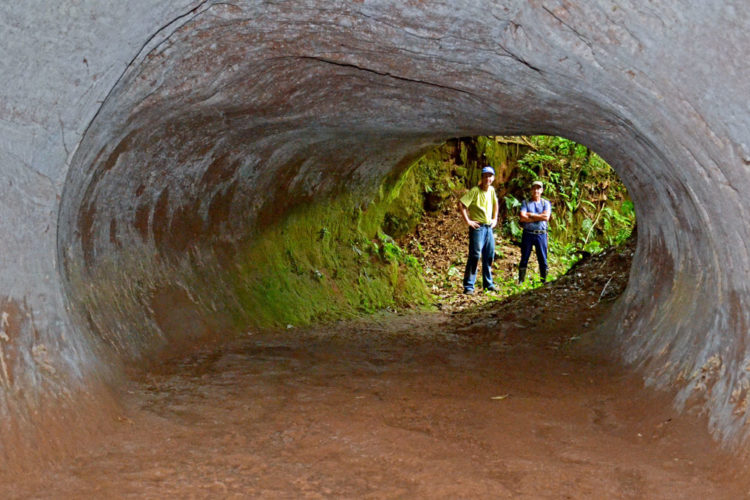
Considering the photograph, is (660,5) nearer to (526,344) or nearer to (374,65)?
(374,65)

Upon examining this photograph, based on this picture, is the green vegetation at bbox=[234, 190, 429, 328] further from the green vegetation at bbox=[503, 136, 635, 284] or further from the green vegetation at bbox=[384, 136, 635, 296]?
the green vegetation at bbox=[503, 136, 635, 284]

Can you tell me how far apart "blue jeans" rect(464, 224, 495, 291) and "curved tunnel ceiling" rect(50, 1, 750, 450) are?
512cm

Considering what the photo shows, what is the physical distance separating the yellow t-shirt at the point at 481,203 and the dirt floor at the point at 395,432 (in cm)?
493

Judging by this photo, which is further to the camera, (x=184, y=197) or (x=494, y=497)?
(x=184, y=197)

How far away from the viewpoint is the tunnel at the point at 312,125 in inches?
141

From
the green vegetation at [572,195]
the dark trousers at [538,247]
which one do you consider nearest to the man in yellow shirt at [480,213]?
the dark trousers at [538,247]

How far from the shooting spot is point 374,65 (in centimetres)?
493

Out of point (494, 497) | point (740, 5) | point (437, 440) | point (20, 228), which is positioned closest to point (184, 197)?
point (20, 228)

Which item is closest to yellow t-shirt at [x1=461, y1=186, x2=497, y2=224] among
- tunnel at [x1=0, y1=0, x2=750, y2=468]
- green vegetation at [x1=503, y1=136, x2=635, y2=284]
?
green vegetation at [x1=503, y1=136, x2=635, y2=284]

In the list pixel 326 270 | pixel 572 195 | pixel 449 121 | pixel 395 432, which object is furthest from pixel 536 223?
pixel 395 432

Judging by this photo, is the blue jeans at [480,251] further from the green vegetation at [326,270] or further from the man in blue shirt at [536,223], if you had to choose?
the green vegetation at [326,270]

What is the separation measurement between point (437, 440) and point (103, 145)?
292 centimetres

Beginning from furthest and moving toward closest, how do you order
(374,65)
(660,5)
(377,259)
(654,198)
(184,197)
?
(377,259), (184,197), (654,198), (374,65), (660,5)

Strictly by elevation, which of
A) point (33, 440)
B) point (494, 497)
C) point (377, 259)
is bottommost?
point (494, 497)
